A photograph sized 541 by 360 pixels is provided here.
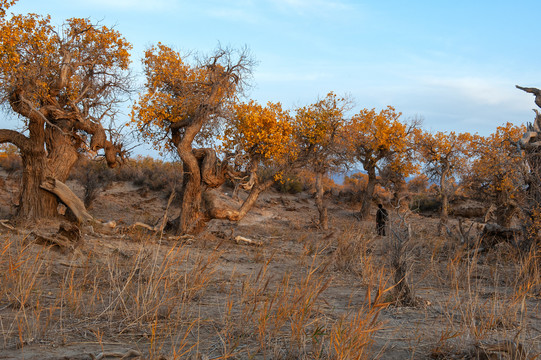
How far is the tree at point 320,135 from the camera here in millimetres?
16203

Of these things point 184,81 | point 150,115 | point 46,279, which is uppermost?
point 184,81

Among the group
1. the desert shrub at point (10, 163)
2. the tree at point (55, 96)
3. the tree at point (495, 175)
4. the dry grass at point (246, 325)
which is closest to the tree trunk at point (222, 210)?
the tree at point (55, 96)

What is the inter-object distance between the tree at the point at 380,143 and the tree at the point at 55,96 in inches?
444

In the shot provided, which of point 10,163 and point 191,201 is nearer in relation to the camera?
point 191,201

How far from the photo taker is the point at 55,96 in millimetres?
11492

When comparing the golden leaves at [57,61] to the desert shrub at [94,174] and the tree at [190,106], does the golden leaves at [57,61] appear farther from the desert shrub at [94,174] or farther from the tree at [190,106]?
the desert shrub at [94,174]

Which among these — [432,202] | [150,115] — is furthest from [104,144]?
[432,202]

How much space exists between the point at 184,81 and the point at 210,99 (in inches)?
44.2

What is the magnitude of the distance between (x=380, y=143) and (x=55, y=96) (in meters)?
14.1

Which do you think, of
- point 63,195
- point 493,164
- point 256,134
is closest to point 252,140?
point 256,134

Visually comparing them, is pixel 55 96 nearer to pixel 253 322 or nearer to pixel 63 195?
pixel 63 195

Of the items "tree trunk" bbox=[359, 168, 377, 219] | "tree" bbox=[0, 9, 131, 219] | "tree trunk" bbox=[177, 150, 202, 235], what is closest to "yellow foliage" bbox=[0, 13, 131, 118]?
"tree" bbox=[0, 9, 131, 219]

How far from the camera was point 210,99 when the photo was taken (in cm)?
1152

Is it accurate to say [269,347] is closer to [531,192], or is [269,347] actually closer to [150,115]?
[531,192]
